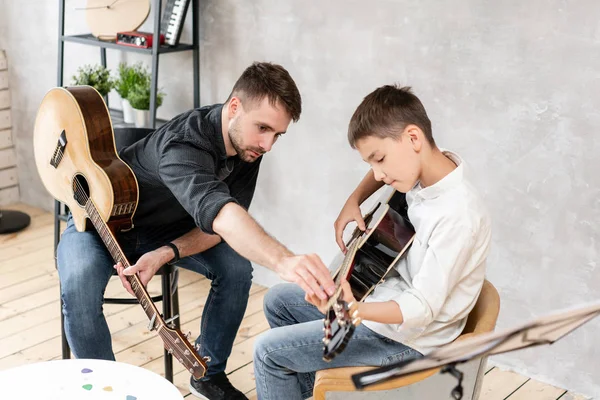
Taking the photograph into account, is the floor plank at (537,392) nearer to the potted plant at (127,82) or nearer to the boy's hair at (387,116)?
the boy's hair at (387,116)

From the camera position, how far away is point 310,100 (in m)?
3.02

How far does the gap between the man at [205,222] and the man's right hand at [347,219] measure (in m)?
0.29

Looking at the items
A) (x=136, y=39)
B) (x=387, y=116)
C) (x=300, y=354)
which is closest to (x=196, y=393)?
(x=300, y=354)

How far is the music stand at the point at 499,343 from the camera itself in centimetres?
115

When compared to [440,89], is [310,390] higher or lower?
lower

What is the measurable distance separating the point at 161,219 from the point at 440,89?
3.49 feet

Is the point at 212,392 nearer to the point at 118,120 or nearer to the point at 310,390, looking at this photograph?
the point at 310,390

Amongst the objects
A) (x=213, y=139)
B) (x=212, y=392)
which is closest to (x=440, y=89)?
(x=213, y=139)

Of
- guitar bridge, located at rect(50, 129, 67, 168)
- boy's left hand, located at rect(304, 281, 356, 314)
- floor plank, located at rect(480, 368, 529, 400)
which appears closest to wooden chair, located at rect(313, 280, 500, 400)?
boy's left hand, located at rect(304, 281, 356, 314)

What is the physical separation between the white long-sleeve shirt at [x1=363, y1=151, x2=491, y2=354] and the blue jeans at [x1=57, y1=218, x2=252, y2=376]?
77 centimetres

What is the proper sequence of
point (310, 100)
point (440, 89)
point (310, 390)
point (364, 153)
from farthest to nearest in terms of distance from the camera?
1. point (310, 100)
2. point (440, 89)
3. point (310, 390)
4. point (364, 153)

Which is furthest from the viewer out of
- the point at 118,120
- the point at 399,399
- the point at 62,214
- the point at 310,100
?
the point at 62,214

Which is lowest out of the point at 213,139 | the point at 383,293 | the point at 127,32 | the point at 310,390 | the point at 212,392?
the point at 212,392

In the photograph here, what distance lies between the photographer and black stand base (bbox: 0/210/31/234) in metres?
4.00
